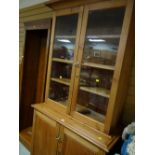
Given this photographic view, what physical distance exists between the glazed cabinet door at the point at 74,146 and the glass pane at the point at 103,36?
0.74 m

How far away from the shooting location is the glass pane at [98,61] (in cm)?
136

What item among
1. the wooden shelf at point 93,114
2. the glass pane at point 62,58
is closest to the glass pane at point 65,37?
the glass pane at point 62,58

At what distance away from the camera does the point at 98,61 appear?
58.6 inches

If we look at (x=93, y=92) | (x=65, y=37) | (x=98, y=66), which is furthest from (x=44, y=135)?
(x=65, y=37)

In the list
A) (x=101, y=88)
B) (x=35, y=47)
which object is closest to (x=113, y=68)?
(x=101, y=88)

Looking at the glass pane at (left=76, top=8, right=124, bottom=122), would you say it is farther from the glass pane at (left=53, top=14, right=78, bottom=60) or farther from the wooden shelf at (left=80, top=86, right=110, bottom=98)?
the glass pane at (left=53, top=14, right=78, bottom=60)

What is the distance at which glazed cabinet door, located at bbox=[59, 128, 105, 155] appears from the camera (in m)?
1.30

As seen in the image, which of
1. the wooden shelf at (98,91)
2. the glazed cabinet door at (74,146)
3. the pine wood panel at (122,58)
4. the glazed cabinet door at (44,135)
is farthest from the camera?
the glazed cabinet door at (44,135)

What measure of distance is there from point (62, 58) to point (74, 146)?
0.98 m

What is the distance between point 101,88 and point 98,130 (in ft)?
1.32

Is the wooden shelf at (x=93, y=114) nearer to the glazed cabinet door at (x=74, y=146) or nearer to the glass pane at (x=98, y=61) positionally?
the glass pane at (x=98, y=61)

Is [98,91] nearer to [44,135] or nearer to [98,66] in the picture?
[98,66]

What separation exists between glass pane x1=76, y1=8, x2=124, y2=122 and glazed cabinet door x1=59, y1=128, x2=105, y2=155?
9.7 inches
